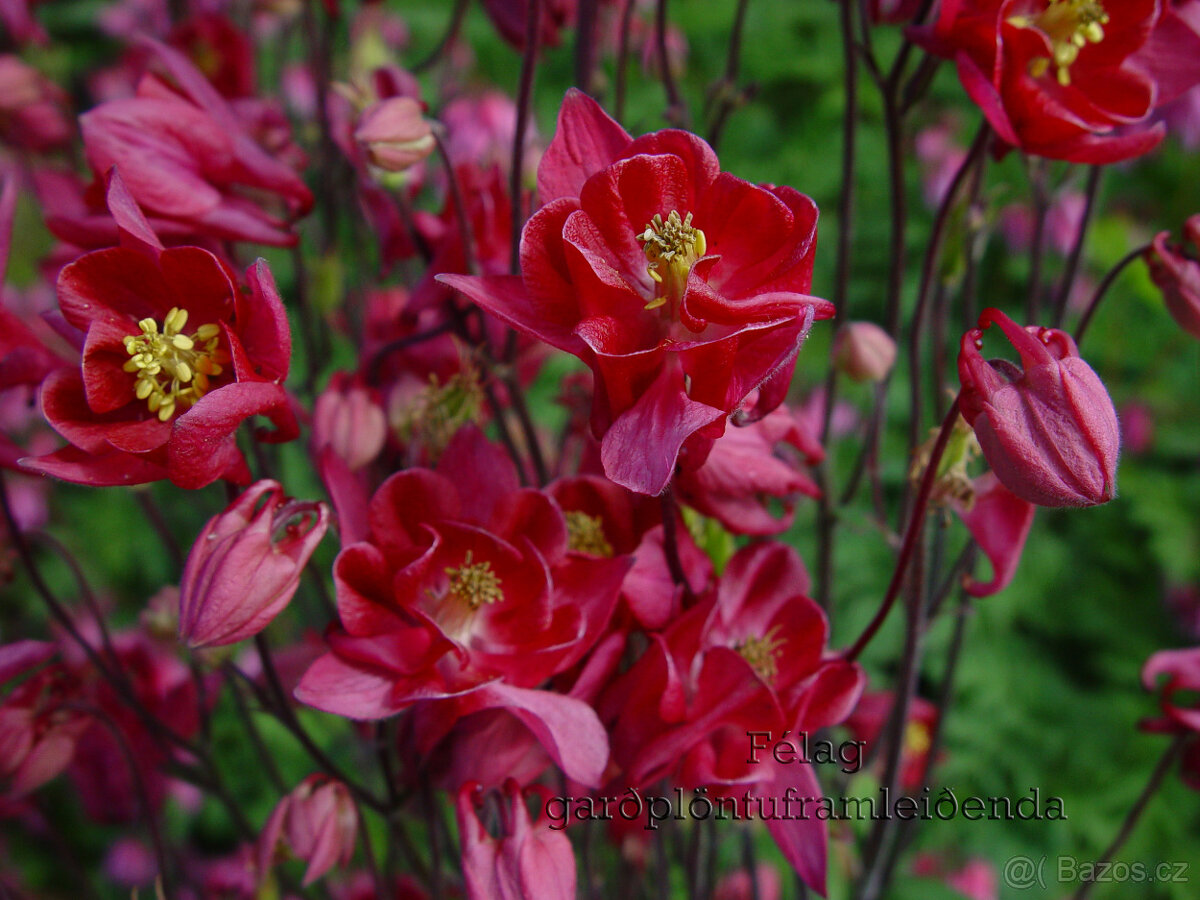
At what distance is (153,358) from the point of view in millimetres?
417

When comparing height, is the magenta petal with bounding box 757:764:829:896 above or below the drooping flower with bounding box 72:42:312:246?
below

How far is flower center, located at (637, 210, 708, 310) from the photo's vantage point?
407mm

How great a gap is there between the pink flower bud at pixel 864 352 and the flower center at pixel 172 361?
1.23 feet

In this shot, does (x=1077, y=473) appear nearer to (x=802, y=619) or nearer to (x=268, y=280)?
(x=802, y=619)

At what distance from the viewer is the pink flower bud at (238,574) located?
401 millimetres

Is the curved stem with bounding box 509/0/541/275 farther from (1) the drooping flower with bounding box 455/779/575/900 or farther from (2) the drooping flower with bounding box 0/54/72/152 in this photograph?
(2) the drooping flower with bounding box 0/54/72/152

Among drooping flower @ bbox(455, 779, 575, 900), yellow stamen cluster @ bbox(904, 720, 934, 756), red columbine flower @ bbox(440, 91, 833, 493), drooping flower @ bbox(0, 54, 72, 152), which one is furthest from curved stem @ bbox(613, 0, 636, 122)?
yellow stamen cluster @ bbox(904, 720, 934, 756)

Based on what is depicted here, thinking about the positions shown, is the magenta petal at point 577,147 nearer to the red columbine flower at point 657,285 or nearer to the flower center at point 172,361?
the red columbine flower at point 657,285

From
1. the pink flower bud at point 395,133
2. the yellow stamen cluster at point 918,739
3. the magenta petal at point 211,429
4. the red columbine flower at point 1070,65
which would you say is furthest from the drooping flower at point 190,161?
the yellow stamen cluster at point 918,739

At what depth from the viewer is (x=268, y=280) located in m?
0.38

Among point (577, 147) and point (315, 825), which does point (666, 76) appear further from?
point (315, 825)

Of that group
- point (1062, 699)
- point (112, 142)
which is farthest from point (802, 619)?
point (1062, 699)

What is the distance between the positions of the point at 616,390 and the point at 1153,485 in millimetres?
1713

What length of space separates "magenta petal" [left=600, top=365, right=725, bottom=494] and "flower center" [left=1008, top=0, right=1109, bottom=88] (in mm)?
298
